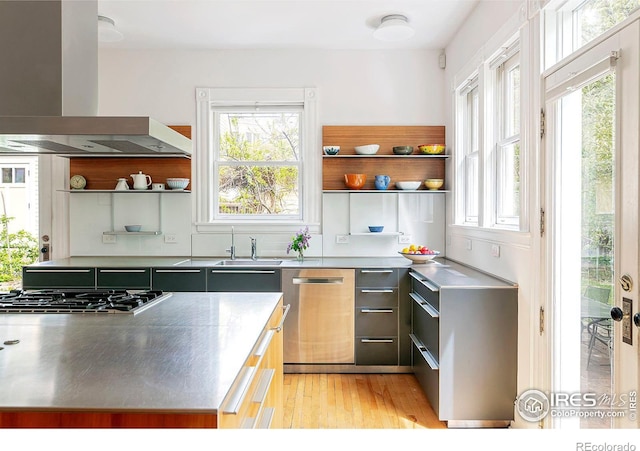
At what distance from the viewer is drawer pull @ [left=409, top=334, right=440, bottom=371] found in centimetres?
278

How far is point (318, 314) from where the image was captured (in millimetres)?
3635

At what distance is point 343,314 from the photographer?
363 cm

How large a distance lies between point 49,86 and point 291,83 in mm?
2824

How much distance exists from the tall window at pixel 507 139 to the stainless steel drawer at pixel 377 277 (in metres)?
0.93

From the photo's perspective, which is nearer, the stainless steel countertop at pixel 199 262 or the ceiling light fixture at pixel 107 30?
the ceiling light fixture at pixel 107 30

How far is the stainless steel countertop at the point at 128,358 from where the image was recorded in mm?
989

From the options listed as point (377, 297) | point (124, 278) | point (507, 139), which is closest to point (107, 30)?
point (124, 278)

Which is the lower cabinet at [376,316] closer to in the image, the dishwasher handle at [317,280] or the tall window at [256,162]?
the dishwasher handle at [317,280]

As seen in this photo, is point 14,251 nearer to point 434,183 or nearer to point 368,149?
point 368,149

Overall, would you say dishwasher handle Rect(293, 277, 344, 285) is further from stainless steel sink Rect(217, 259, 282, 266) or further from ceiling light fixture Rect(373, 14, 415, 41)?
ceiling light fixture Rect(373, 14, 415, 41)

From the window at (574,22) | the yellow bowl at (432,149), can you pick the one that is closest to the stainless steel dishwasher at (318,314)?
the yellow bowl at (432,149)

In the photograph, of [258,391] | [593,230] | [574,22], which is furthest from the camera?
[574,22]

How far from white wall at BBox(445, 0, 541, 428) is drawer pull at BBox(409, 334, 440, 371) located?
0.50 m

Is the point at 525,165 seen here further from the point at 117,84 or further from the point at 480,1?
the point at 117,84
